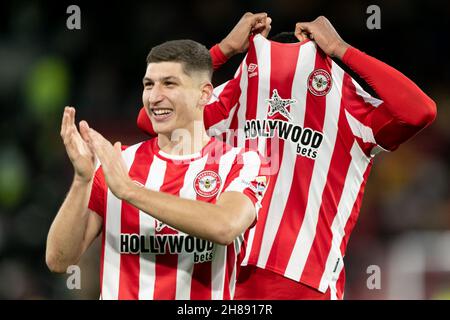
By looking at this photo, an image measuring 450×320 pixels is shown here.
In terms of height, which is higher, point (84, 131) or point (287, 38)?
point (287, 38)

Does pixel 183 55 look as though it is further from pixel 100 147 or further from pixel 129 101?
pixel 129 101

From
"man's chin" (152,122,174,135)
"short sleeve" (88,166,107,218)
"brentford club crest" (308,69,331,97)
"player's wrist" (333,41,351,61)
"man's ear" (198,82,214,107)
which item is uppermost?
"player's wrist" (333,41,351,61)

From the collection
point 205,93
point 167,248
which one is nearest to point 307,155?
point 205,93

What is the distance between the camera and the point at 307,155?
380cm

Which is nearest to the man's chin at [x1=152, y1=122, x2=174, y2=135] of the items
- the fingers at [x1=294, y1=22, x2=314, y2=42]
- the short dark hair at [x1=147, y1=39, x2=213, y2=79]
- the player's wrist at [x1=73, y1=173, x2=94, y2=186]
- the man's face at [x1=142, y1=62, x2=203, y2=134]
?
the man's face at [x1=142, y1=62, x2=203, y2=134]

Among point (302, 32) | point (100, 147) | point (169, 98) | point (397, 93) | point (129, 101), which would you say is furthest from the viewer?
point (129, 101)

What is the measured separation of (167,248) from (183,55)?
758 millimetres

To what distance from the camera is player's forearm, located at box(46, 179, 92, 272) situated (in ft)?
9.25

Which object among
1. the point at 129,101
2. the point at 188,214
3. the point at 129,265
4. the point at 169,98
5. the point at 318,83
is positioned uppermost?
the point at 129,101

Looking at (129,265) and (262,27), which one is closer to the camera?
(129,265)

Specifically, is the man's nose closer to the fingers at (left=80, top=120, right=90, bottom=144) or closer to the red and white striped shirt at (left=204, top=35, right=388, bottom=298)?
the fingers at (left=80, top=120, right=90, bottom=144)

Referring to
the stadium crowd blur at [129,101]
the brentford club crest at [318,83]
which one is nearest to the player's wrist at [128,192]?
the brentford club crest at [318,83]

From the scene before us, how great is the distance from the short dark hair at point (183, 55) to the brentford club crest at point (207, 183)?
0.41 metres
